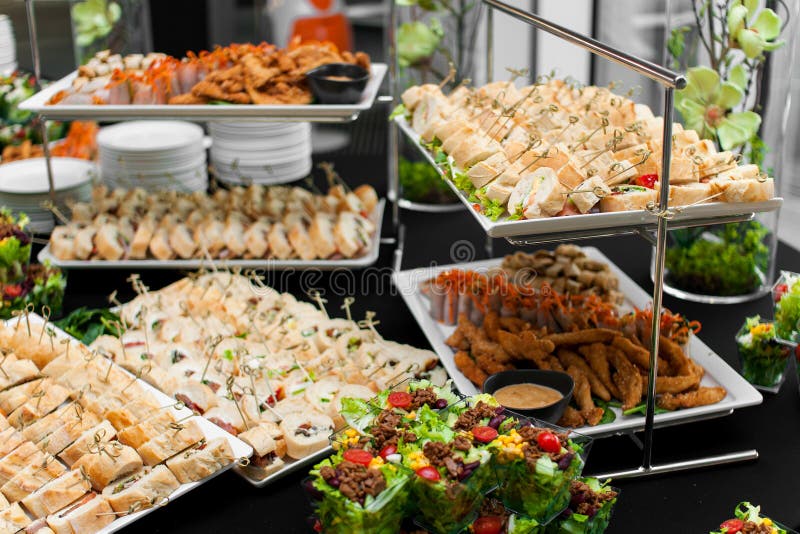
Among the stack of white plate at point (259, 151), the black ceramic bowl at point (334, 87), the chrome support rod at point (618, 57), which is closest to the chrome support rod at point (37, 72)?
the stack of white plate at point (259, 151)

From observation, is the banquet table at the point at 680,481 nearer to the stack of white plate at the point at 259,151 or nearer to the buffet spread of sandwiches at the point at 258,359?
the buffet spread of sandwiches at the point at 258,359

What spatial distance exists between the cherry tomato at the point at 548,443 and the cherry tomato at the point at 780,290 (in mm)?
1041

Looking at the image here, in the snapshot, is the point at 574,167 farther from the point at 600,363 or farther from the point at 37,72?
the point at 37,72

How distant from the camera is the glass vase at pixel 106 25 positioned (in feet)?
14.2

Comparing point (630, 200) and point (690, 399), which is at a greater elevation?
point (630, 200)

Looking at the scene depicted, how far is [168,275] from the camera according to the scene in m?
3.57

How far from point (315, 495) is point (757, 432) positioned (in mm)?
1330

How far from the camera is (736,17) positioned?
2.93 meters

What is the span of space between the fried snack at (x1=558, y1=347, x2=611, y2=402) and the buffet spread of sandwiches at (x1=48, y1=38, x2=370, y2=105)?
52.3 inches

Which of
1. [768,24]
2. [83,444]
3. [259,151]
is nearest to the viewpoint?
[83,444]

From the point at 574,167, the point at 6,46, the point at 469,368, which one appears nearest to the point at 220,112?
the point at 469,368

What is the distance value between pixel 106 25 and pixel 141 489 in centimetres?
291

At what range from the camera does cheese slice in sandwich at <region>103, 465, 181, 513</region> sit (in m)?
2.08

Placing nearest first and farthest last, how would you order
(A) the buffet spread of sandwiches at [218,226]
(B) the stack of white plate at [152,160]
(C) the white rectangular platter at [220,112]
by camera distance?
(C) the white rectangular platter at [220,112] → (A) the buffet spread of sandwiches at [218,226] → (B) the stack of white plate at [152,160]
